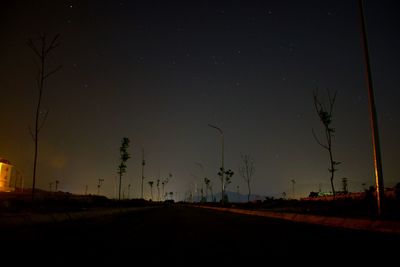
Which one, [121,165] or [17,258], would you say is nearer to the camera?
[17,258]

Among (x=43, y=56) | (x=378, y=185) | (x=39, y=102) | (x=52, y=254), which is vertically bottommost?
(x=52, y=254)

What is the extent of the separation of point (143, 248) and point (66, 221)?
318 inches

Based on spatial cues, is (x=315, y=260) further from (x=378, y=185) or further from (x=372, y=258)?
(x=378, y=185)

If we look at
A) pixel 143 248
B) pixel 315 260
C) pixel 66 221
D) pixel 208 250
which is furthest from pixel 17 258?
pixel 66 221

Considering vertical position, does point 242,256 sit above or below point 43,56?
below

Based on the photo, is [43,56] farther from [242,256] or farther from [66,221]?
[242,256]

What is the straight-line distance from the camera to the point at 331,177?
3575 centimetres

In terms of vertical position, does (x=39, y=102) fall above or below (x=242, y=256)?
above

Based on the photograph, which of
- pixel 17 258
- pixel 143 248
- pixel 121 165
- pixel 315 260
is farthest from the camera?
pixel 121 165

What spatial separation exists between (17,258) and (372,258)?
5651mm

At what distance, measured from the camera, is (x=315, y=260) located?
18.7 ft

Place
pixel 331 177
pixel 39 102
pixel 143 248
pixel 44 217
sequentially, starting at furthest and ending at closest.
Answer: pixel 331 177 → pixel 39 102 → pixel 44 217 → pixel 143 248

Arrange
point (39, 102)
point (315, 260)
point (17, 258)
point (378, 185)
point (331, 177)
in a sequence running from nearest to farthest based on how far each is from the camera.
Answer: point (315, 260) < point (17, 258) < point (378, 185) < point (39, 102) < point (331, 177)

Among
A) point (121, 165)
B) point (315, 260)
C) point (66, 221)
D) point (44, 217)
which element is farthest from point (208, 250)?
point (121, 165)
